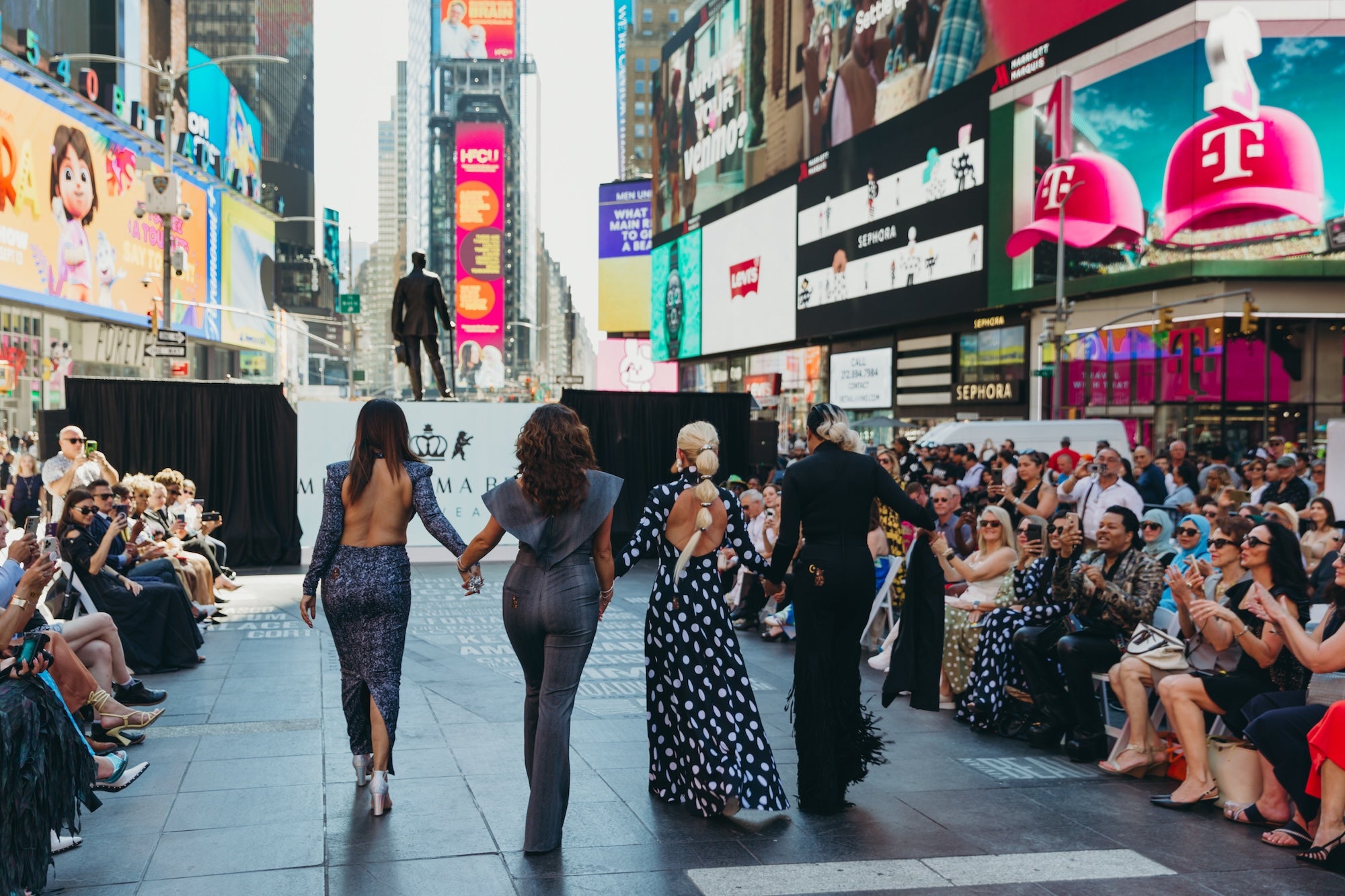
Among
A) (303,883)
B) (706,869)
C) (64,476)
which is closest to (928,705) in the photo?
(706,869)

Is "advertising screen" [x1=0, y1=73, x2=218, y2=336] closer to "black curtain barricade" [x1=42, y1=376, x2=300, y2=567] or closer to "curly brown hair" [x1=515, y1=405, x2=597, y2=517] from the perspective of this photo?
"black curtain barricade" [x1=42, y1=376, x2=300, y2=567]

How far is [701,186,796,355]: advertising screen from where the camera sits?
179 feet

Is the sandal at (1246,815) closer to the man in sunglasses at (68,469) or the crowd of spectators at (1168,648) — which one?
the crowd of spectators at (1168,648)

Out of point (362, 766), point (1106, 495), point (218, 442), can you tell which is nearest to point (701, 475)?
point (362, 766)

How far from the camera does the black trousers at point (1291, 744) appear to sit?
5363 millimetres

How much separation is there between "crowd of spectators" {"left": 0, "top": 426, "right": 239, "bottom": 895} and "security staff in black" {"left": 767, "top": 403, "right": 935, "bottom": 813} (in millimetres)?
3157

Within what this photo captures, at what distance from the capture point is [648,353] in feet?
326

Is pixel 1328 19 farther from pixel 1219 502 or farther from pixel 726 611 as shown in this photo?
pixel 726 611

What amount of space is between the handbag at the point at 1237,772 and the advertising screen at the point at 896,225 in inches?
1323

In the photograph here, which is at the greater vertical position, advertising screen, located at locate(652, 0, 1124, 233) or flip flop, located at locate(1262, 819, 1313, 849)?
advertising screen, located at locate(652, 0, 1124, 233)

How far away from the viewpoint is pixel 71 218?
42438 millimetres

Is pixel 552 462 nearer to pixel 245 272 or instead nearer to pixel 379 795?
pixel 379 795

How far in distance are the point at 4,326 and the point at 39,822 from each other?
131ft

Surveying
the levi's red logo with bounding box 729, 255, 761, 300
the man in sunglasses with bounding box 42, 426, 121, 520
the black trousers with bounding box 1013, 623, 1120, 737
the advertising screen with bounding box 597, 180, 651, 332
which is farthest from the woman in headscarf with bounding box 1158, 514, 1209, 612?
the advertising screen with bounding box 597, 180, 651, 332
